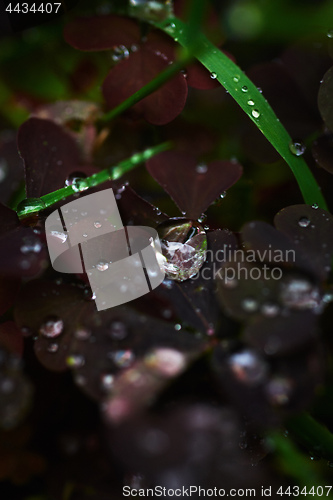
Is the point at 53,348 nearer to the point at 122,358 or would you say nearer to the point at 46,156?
the point at 122,358

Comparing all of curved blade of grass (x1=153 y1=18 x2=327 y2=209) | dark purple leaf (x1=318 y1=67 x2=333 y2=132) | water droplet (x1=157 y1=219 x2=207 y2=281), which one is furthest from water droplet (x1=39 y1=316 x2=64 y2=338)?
dark purple leaf (x1=318 y1=67 x2=333 y2=132)

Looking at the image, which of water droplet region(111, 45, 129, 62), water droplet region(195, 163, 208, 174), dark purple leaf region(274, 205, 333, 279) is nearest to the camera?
dark purple leaf region(274, 205, 333, 279)

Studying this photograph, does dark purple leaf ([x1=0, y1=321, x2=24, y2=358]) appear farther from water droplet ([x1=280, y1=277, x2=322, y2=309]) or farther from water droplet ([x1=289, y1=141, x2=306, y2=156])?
water droplet ([x1=289, y1=141, x2=306, y2=156])

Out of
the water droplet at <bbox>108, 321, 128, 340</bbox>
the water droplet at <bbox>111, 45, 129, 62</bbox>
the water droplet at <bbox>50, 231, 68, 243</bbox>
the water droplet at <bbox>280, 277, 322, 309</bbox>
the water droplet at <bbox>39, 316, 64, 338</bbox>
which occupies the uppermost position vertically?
the water droplet at <bbox>111, 45, 129, 62</bbox>

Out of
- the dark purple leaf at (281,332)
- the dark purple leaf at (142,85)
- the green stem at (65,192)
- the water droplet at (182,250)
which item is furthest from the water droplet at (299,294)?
the dark purple leaf at (142,85)

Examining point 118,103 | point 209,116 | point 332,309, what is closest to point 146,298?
point 332,309

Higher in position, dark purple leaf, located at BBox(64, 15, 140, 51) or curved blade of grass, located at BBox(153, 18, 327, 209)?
dark purple leaf, located at BBox(64, 15, 140, 51)
